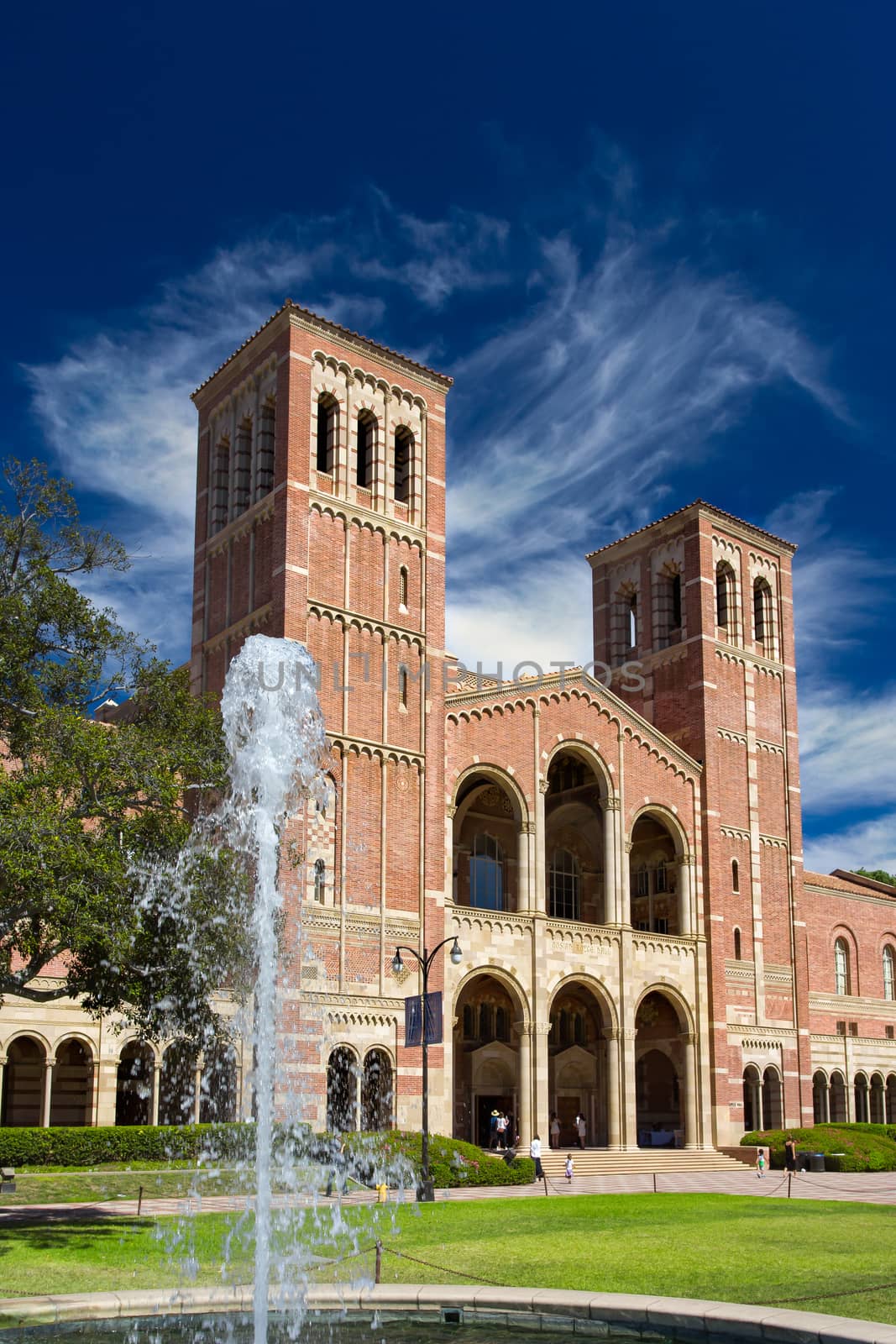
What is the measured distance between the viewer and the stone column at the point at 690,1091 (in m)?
46.5

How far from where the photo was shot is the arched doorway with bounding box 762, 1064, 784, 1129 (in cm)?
4972

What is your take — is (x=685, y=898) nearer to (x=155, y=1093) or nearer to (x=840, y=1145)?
(x=840, y=1145)

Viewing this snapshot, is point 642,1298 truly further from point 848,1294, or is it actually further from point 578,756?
point 578,756

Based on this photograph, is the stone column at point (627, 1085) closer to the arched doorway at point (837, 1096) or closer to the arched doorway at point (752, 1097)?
the arched doorway at point (752, 1097)

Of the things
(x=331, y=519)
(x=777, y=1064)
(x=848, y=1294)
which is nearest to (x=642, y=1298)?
(x=848, y=1294)

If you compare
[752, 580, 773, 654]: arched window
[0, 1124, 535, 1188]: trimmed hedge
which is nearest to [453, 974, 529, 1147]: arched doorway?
[0, 1124, 535, 1188]: trimmed hedge

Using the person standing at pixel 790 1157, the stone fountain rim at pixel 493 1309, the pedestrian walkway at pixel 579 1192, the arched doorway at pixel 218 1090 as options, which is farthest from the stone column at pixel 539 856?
the stone fountain rim at pixel 493 1309

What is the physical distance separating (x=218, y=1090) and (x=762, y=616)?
102 feet

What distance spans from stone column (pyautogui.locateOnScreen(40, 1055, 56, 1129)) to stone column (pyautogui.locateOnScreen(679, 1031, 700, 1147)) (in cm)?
2311

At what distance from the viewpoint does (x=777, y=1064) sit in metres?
50.2

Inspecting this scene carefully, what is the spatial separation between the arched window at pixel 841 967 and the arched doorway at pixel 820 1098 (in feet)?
14.9

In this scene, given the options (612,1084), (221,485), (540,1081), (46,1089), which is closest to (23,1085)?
(46,1089)

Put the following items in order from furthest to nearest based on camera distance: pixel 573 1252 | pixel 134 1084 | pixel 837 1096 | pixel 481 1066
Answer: pixel 837 1096, pixel 481 1066, pixel 134 1084, pixel 573 1252

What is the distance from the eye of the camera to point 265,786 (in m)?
19.0
